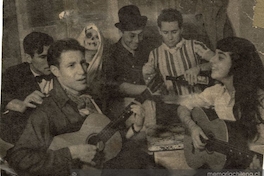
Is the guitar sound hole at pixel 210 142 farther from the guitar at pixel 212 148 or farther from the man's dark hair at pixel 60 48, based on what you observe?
the man's dark hair at pixel 60 48

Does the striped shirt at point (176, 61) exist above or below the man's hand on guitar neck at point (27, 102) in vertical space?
above

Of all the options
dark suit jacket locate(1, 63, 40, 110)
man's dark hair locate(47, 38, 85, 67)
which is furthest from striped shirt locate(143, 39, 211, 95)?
dark suit jacket locate(1, 63, 40, 110)

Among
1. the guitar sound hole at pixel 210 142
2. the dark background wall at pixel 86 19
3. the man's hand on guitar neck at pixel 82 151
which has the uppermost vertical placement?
the dark background wall at pixel 86 19

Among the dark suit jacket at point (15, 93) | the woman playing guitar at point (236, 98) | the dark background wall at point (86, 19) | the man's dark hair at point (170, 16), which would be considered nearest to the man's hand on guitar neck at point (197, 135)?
the woman playing guitar at point (236, 98)

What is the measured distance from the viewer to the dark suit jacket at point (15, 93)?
337cm

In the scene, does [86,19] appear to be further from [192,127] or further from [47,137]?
[192,127]

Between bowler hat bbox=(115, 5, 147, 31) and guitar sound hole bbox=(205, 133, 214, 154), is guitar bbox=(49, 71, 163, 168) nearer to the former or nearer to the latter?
bowler hat bbox=(115, 5, 147, 31)

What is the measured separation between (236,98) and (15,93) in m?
1.80

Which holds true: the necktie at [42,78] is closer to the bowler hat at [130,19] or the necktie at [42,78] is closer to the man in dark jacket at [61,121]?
the man in dark jacket at [61,121]

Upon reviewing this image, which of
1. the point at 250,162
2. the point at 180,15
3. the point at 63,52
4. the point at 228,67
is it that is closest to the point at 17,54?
the point at 63,52

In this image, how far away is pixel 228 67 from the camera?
3.38 metres

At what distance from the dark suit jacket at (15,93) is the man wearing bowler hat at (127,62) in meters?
0.64

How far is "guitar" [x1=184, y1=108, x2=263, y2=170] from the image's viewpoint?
3.38 meters

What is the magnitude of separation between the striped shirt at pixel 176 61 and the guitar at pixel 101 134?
0.38 feet
